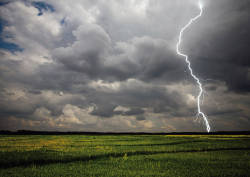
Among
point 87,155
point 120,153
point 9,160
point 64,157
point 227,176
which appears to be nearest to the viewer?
point 227,176

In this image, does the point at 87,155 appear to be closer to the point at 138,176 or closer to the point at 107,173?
the point at 107,173

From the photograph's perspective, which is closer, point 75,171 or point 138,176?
point 138,176

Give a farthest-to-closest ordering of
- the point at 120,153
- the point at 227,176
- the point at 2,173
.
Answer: the point at 120,153
the point at 2,173
the point at 227,176

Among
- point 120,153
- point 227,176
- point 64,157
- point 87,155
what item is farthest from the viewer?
point 120,153

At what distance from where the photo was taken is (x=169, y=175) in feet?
41.0

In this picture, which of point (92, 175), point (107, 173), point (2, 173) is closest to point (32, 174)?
point (2, 173)

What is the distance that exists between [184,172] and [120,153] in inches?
474

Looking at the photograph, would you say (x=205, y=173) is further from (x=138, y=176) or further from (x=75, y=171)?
(x=75, y=171)

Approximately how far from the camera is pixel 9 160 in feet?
57.1

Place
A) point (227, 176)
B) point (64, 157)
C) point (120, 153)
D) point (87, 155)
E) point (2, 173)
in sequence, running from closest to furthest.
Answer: point (227, 176), point (2, 173), point (64, 157), point (87, 155), point (120, 153)

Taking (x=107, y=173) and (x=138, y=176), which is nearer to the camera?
(x=138, y=176)

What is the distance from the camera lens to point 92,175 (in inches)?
500

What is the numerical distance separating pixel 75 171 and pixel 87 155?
24.7 ft

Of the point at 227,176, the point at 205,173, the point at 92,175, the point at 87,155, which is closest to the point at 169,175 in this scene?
the point at 205,173
